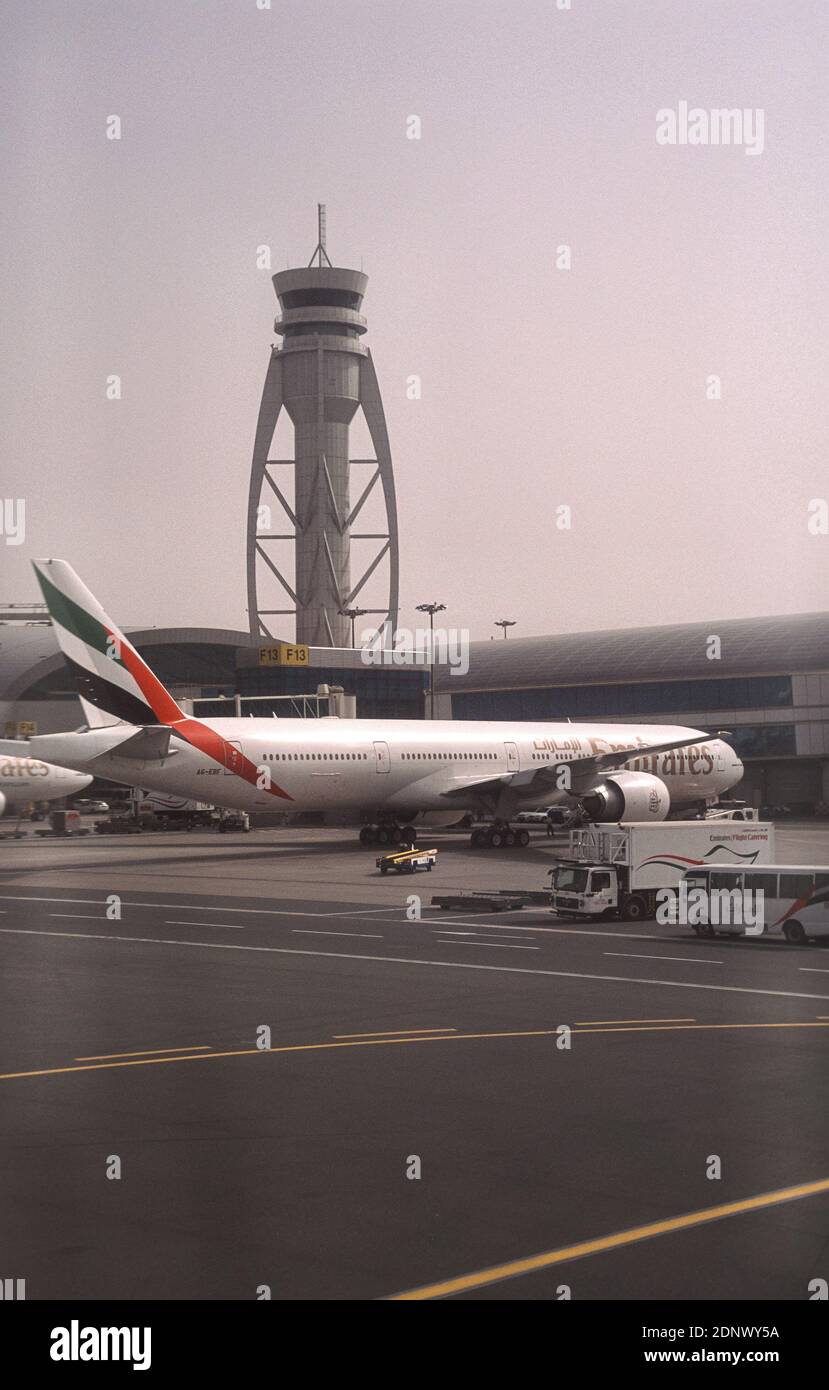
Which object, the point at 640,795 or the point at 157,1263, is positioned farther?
the point at 640,795

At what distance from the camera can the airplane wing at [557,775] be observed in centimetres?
7219

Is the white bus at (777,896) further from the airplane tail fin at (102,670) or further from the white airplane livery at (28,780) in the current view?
the white airplane livery at (28,780)

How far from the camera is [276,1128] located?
1703 centimetres

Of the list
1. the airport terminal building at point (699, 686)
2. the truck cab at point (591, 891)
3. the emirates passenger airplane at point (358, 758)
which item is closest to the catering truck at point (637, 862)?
the truck cab at point (591, 891)

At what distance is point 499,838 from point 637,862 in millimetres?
33891

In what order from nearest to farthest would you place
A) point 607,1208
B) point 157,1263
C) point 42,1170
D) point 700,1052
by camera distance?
point 157,1263, point 607,1208, point 42,1170, point 700,1052

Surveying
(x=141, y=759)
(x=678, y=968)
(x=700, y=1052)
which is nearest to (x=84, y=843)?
(x=141, y=759)

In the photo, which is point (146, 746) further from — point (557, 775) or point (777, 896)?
point (777, 896)

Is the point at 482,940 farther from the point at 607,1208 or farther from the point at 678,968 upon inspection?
the point at 607,1208

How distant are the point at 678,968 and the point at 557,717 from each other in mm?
106001

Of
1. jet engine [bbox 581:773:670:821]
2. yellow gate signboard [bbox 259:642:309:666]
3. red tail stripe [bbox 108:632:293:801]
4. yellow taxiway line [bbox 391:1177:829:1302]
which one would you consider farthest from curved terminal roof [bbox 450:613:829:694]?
yellow taxiway line [bbox 391:1177:829:1302]

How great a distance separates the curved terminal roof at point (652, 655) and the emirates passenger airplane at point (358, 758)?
38.5 metres

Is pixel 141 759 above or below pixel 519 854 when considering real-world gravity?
above

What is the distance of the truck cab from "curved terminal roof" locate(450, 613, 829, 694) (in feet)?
276
